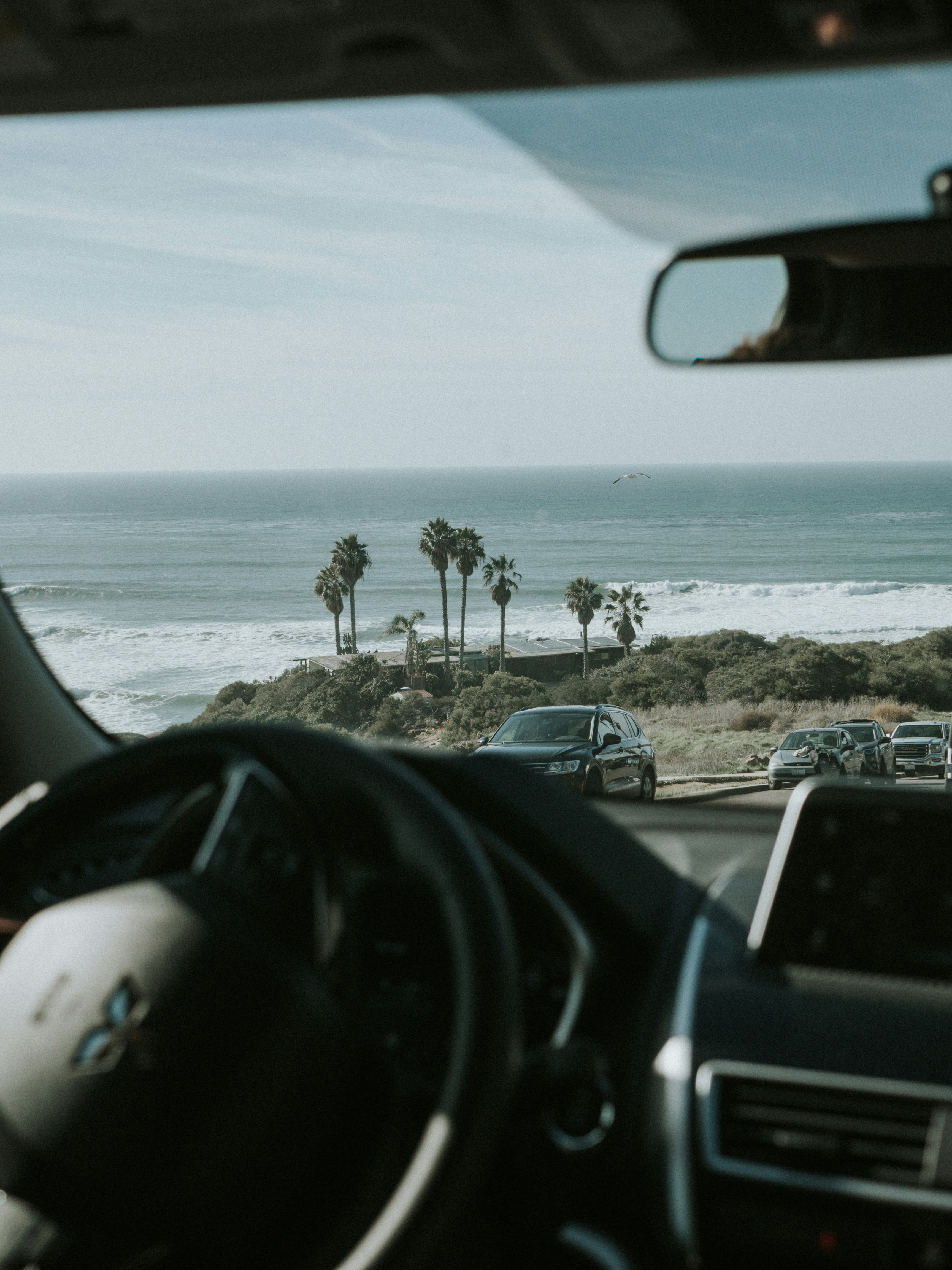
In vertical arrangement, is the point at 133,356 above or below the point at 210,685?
above

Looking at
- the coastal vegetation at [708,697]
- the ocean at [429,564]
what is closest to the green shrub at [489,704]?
the coastal vegetation at [708,697]

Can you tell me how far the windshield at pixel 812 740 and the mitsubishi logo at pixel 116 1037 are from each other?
2780mm

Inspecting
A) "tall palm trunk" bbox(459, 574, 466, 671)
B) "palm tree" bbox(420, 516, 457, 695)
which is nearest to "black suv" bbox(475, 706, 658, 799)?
"tall palm trunk" bbox(459, 574, 466, 671)

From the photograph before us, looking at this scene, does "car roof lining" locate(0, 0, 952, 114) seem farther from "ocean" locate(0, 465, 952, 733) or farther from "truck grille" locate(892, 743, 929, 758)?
"truck grille" locate(892, 743, 929, 758)

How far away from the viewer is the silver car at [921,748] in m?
3.77

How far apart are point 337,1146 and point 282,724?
611mm

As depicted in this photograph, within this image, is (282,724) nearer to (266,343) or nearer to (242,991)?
(242,991)

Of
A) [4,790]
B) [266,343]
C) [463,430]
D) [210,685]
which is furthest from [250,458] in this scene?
[4,790]

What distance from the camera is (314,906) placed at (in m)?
1.74

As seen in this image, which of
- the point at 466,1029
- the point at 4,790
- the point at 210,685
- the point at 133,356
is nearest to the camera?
the point at 466,1029

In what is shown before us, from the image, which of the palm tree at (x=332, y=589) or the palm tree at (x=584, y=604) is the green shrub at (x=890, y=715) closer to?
the palm tree at (x=584, y=604)

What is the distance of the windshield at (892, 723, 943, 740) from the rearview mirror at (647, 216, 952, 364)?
2.27m

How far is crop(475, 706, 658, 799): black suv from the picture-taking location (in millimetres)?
3994

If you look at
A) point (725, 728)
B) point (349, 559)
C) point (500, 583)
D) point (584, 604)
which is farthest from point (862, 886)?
point (349, 559)
